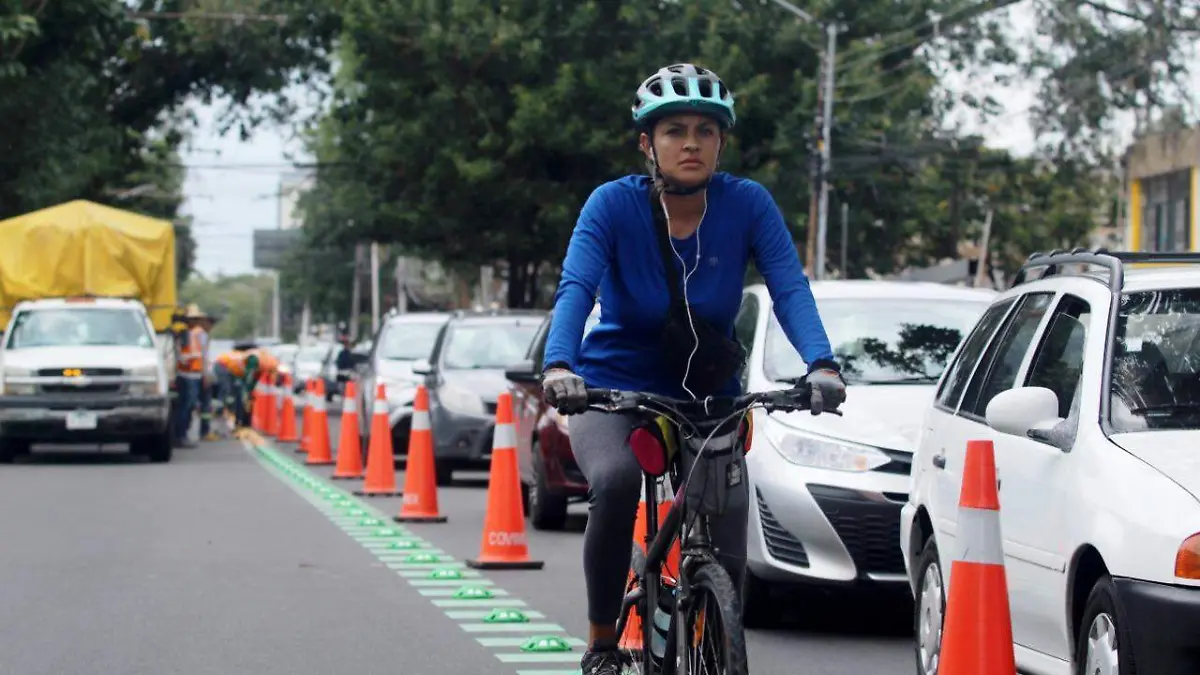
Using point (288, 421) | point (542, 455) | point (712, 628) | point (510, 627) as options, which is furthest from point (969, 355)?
point (288, 421)

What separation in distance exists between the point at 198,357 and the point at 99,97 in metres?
11.9

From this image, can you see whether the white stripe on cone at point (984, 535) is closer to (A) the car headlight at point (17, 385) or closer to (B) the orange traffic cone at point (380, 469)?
(B) the orange traffic cone at point (380, 469)

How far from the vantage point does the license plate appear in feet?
76.4

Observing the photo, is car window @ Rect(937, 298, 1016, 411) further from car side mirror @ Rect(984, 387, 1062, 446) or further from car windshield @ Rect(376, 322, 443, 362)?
car windshield @ Rect(376, 322, 443, 362)

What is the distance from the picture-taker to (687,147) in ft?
19.1

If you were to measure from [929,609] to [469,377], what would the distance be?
12.5 metres

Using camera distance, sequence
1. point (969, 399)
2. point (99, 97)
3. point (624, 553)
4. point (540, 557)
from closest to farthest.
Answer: point (624, 553) < point (969, 399) < point (540, 557) < point (99, 97)

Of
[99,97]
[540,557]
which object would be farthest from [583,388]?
[99,97]

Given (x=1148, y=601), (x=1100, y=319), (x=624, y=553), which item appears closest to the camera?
(x=1148, y=601)

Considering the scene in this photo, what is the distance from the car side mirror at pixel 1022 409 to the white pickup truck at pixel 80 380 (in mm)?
18387

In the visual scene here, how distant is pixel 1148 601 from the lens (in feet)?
17.5

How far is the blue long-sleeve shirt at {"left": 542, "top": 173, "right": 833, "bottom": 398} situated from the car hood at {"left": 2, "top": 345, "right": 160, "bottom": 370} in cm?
1842

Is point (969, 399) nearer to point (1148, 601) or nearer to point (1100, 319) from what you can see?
point (1100, 319)

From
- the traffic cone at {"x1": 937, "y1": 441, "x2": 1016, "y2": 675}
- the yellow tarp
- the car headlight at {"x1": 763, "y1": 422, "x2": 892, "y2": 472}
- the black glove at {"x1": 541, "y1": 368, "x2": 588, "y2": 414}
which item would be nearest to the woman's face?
the black glove at {"x1": 541, "y1": 368, "x2": 588, "y2": 414}
